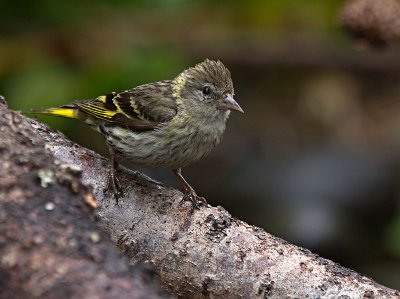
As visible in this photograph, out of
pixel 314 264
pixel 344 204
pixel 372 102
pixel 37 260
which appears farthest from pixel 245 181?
pixel 37 260

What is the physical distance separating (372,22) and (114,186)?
1.73 meters

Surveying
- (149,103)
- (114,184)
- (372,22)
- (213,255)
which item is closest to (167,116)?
(149,103)

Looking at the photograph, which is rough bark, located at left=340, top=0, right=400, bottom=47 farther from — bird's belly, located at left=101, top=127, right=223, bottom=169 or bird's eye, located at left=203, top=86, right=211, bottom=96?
bird's belly, located at left=101, top=127, right=223, bottom=169

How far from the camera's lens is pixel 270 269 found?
3.29 metres

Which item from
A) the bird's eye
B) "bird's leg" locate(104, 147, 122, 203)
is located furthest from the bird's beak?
"bird's leg" locate(104, 147, 122, 203)

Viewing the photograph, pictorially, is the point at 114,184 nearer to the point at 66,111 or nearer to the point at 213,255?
the point at 213,255

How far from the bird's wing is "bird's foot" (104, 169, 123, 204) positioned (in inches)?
34.0

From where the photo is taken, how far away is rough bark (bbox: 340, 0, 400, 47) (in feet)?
14.8

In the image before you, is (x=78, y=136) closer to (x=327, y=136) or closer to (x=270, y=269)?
(x=327, y=136)

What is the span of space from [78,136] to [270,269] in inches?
185

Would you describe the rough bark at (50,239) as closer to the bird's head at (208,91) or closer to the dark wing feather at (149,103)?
the dark wing feather at (149,103)

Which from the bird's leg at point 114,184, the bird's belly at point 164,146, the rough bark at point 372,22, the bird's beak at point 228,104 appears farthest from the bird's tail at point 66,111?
the rough bark at point 372,22

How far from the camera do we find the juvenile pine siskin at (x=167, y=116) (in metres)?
4.54

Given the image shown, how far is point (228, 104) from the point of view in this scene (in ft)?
15.6
